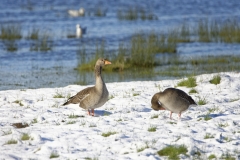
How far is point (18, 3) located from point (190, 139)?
47083 millimetres

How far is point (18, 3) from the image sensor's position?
5359 cm

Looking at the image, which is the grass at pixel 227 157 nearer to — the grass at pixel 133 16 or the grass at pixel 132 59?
the grass at pixel 132 59

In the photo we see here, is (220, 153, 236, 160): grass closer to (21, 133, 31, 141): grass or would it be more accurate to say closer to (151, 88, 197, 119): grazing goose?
(151, 88, 197, 119): grazing goose

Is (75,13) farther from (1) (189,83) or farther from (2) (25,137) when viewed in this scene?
(2) (25,137)

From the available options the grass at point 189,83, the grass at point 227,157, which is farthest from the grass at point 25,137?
the grass at point 189,83

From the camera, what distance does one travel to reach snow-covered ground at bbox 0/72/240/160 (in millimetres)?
8516

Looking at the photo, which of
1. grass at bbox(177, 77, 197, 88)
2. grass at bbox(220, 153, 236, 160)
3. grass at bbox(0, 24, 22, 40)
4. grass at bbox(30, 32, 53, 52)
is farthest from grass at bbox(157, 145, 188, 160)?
grass at bbox(0, 24, 22, 40)

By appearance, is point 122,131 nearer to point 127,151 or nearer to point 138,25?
point 127,151

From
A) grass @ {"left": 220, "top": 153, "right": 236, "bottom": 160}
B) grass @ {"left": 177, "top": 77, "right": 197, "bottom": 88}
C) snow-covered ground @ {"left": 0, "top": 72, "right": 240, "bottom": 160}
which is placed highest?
grass @ {"left": 177, "top": 77, "right": 197, "bottom": 88}

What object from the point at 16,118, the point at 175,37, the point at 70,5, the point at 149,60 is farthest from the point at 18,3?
the point at 16,118

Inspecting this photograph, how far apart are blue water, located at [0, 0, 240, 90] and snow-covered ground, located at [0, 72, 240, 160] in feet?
19.1

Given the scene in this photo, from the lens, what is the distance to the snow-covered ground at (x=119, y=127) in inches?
335

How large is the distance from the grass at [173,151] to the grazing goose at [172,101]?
189cm

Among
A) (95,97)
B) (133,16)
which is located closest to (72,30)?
(133,16)
